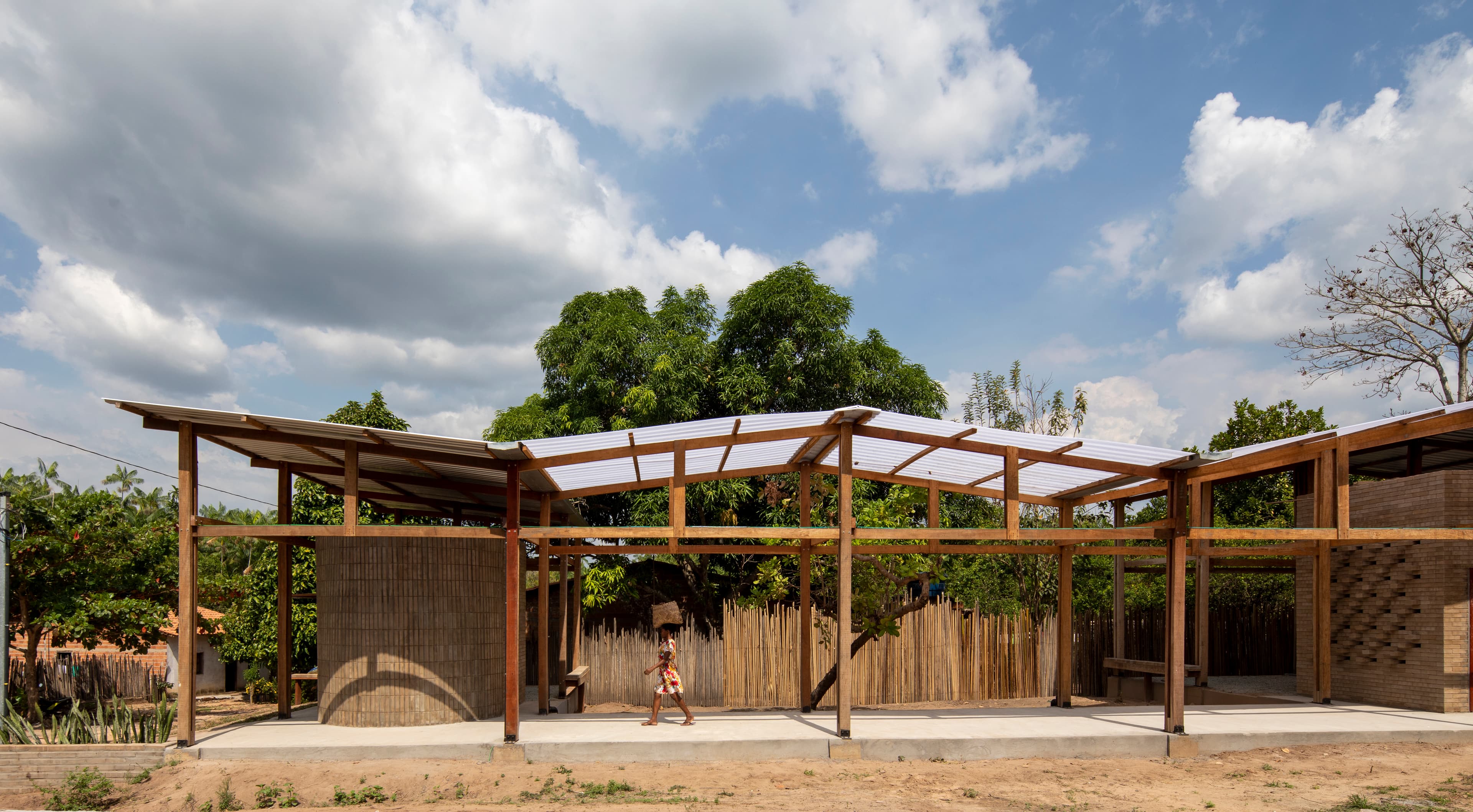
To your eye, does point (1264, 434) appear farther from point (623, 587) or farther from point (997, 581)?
point (623, 587)

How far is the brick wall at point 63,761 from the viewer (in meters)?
7.56

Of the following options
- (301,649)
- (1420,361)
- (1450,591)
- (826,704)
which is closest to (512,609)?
(826,704)

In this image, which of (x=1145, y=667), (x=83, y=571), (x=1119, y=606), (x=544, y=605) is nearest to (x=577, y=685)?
(x=544, y=605)

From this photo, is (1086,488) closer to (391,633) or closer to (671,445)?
(671,445)

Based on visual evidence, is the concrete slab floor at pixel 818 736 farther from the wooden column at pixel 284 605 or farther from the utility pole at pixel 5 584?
the utility pole at pixel 5 584

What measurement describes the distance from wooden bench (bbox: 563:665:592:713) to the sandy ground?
310 cm

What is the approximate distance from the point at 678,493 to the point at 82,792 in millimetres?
5537

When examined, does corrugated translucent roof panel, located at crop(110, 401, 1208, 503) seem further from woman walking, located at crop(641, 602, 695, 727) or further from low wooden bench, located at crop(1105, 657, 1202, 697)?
low wooden bench, located at crop(1105, 657, 1202, 697)

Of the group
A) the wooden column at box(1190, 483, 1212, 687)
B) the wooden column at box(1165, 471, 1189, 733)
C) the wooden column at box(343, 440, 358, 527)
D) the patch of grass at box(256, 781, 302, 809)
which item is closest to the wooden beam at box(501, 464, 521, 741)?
the wooden column at box(343, 440, 358, 527)

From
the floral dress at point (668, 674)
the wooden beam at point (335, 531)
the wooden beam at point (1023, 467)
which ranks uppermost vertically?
the wooden beam at point (1023, 467)

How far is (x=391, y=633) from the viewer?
897 cm

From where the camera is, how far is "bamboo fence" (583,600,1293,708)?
12750 millimetres

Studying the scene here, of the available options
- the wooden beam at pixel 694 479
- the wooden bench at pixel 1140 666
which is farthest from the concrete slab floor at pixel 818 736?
the wooden beam at pixel 694 479

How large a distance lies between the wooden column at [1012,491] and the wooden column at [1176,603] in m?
1.51
